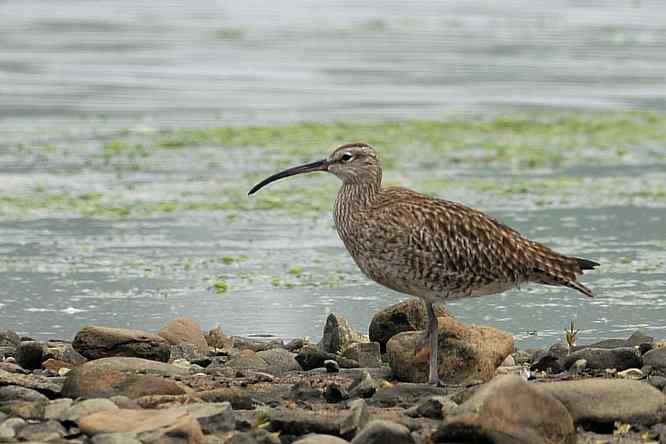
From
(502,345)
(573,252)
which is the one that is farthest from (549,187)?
(502,345)

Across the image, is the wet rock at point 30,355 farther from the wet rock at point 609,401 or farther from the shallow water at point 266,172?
the wet rock at point 609,401

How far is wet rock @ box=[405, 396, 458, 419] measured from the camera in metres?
7.03

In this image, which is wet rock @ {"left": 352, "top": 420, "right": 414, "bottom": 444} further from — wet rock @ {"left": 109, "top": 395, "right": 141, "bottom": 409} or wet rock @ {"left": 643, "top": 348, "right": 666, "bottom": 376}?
wet rock @ {"left": 643, "top": 348, "right": 666, "bottom": 376}

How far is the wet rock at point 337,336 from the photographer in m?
9.29

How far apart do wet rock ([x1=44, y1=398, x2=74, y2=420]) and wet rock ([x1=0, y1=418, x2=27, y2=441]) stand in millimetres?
161

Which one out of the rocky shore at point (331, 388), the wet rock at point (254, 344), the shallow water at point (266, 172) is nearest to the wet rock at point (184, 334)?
the rocky shore at point (331, 388)

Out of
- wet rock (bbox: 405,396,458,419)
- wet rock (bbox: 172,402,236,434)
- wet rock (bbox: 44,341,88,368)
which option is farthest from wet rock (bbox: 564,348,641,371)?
wet rock (bbox: 44,341,88,368)

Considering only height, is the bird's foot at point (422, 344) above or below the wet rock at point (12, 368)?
above

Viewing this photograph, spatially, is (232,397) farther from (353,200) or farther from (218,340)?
(218,340)

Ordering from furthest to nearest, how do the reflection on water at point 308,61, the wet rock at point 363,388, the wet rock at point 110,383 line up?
the reflection on water at point 308,61
the wet rock at point 363,388
the wet rock at point 110,383

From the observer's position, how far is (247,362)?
8758mm

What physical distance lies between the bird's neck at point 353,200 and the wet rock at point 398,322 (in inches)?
32.5

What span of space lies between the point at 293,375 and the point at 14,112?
41.9 feet

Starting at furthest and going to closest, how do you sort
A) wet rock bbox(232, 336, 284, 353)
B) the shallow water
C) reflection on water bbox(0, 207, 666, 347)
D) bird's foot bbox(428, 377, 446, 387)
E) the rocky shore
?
1. the shallow water
2. reflection on water bbox(0, 207, 666, 347)
3. wet rock bbox(232, 336, 284, 353)
4. bird's foot bbox(428, 377, 446, 387)
5. the rocky shore
